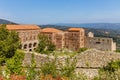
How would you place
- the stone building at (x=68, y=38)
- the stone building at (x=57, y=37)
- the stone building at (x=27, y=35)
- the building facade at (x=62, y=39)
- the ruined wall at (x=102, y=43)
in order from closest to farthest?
the ruined wall at (x=102, y=43), the stone building at (x=27, y=35), the building facade at (x=62, y=39), the stone building at (x=57, y=37), the stone building at (x=68, y=38)

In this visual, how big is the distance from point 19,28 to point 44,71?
51.3m

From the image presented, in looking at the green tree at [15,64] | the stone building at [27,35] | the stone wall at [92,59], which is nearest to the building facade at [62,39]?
the stone building at [27,35]

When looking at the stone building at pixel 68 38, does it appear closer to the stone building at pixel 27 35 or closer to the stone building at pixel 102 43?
the stone building at pixel 27 35

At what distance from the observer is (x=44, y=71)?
1245 cm

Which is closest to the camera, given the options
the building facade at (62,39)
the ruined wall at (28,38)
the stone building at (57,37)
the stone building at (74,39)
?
the ruined wall at (28,38)

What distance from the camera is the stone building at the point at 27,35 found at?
62284 millimetres

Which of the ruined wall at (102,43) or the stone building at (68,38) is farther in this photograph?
the stone building at (68,38)

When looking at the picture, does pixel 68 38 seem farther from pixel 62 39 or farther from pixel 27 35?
pixel 27 35

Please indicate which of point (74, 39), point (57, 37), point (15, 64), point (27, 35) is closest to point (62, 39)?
point (57, 37)

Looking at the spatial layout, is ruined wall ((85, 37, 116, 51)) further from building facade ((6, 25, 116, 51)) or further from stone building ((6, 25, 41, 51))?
stone building ((6, 25, 41, 51))

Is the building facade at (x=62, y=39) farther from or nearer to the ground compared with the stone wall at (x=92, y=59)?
nearer to the ground

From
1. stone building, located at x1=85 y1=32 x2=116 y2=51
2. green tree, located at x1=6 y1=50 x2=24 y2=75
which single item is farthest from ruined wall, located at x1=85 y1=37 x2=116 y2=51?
green tree, located at x1=6 y1=50 x2=24 y2=75

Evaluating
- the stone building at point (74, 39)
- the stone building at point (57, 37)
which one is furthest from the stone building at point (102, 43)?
the stone building at point (57, 37)

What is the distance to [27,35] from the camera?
65.7 meters
